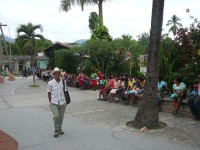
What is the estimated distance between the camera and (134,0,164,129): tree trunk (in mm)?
8164

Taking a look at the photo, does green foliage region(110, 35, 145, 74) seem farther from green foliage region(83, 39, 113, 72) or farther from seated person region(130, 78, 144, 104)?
seated person region(130, 78, 144, 104)

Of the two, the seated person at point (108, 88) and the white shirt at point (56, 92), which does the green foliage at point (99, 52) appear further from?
the white shirt at point (56, 92)

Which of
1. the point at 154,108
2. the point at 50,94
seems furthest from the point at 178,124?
the point at 50,94

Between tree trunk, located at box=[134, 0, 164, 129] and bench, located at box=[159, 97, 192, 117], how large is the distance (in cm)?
177

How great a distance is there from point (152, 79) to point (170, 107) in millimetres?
2415

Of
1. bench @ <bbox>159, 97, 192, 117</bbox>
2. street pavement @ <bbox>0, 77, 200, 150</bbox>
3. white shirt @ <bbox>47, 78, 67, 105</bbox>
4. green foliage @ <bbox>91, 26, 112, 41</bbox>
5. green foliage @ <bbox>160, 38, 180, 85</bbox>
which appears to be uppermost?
green foliage @ <bbox>91, 26, 112, 41</bbox>

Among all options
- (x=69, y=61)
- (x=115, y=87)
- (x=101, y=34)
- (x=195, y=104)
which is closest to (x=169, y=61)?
(x=115, y=87)

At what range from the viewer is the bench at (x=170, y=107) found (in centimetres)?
962

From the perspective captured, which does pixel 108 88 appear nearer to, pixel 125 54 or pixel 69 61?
pixel 125 54

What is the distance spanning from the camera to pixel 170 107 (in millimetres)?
10320

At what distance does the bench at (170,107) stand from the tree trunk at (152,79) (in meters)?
1.77

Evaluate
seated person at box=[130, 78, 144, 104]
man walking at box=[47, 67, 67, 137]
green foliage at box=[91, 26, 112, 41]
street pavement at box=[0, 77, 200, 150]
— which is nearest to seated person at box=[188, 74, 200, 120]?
street pavement at box=[0, 77, 200, 150]

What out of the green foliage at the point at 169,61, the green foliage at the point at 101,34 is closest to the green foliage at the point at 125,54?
the green foliage at the point at 101,34

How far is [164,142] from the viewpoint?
22.0 feet
